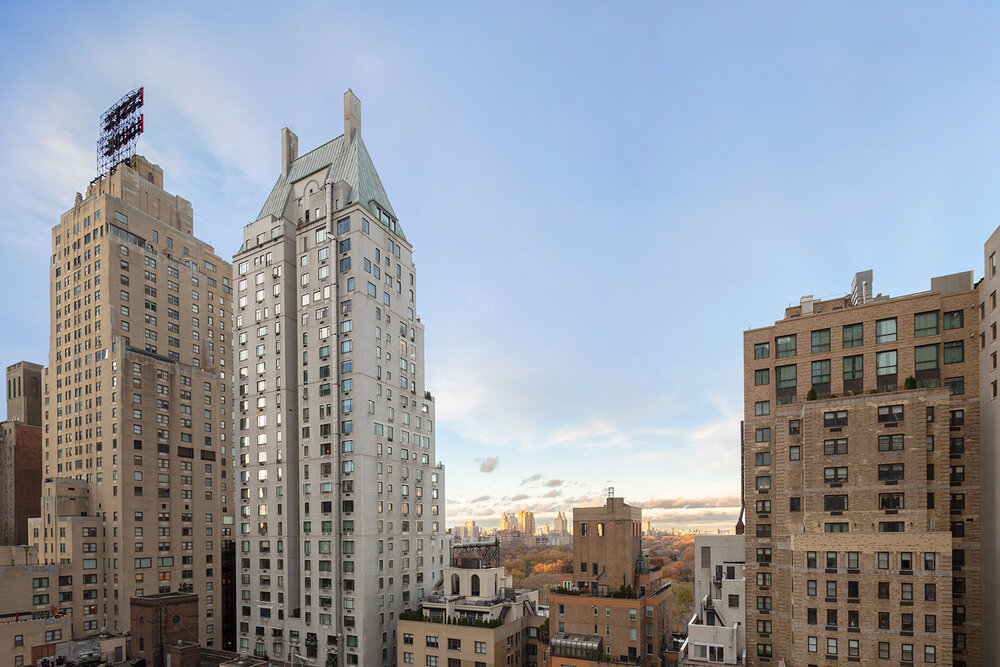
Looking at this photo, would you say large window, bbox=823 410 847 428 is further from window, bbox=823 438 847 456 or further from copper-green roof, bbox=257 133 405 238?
copper-green roof, bbox=257 133 405 238

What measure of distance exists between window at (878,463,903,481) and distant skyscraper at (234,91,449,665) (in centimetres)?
6959

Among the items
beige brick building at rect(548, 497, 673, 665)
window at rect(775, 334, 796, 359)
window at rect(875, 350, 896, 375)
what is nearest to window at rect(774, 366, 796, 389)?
window at rect(775, 334, 796, 359)

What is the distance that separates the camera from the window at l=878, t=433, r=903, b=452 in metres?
63.3

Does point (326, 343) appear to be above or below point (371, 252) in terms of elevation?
below

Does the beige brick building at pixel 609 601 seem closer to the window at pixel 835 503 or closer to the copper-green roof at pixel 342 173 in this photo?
the window at pixel 835 503

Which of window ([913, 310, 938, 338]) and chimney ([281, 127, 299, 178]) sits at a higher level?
chimney ([281, 127, 299, 178])

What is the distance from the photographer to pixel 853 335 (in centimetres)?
7175

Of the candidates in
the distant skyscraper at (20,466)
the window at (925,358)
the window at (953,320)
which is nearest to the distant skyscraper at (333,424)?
the window at (925,358)

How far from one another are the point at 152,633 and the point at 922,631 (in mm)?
102089

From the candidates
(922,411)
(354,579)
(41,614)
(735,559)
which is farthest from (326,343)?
(922,411)

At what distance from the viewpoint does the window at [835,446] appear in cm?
6625

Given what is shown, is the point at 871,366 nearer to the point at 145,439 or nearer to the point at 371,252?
the point at 371,252

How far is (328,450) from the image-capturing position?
91250 mm

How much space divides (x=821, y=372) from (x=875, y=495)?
16.6 metres
